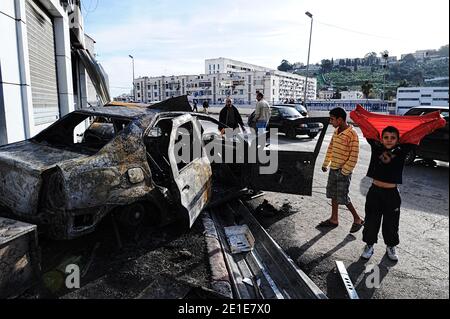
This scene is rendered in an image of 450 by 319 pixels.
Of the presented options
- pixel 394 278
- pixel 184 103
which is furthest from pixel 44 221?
pixel 394 278

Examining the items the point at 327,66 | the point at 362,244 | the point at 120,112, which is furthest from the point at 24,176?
the point at 327,66

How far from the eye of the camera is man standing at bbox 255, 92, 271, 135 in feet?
33.4

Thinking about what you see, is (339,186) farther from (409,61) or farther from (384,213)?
(409,61)

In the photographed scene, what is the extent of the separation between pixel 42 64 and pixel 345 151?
7915 mm

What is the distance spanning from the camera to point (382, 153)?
3.60 m

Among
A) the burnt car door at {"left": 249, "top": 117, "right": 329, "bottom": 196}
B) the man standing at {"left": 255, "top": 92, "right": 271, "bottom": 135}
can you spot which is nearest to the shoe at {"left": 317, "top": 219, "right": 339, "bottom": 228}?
the burnt car door at {"left": 249, "top": 117, "right": 329, "bottom": 196}

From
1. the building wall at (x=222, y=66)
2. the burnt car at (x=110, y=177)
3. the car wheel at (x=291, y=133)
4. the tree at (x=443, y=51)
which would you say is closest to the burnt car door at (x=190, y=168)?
the burnt car at (x=110, y=177)

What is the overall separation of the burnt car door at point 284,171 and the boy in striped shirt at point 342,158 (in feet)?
1.44

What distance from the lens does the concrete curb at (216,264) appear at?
299 cm

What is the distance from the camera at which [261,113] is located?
10281mm

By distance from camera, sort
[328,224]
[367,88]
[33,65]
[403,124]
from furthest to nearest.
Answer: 1. [367,88]
2. [33,65]
3. [328,224]
4. [403,124]
